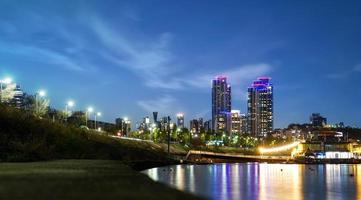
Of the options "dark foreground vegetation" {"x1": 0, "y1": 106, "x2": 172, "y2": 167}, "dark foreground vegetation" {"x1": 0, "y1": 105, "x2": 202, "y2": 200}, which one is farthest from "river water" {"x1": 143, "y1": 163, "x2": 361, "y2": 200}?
"dark foreground vegetation" {"x1": 0, "y1": 106, "x2": 172, "y2": 167}

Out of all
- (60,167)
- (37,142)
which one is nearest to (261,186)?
(60,167)

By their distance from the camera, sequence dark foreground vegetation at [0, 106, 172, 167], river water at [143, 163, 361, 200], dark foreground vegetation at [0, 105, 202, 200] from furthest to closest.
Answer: dark foreground vegetation at [0, 106, 172, 167]
river water at [143, 163, 361, 200]
dark foreground vegetation at [0, 105, 202, 200]

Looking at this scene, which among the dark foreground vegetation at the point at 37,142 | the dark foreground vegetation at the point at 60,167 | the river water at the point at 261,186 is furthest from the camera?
the dark foreground vegetation at the point at 37,142

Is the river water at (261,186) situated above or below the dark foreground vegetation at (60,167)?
below

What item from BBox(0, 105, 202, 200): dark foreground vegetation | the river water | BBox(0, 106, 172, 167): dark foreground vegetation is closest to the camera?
BBox(0, 105, 202, 200): dark foreground vegetation

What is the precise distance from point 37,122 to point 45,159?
104 ft

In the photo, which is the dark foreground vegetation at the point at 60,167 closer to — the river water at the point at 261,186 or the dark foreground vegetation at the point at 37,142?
the dark foreground vegetation at the point at 37,142

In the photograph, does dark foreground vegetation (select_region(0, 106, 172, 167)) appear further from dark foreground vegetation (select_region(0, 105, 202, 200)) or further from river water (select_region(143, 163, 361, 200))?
river water (select_region(143, 163, 361, 200))

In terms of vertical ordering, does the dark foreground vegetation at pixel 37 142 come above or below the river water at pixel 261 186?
above

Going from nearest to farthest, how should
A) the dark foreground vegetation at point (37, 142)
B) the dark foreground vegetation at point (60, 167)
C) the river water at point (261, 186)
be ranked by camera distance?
the dark foreground vegetation at point (60, 167), the river water at point (261, 186), the dark foreground vegetation at point (37, 142)

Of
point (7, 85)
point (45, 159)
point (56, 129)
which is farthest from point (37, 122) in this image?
point (7, 85)

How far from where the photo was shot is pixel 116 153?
121 m

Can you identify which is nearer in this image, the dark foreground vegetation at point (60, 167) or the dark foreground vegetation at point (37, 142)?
the dark foreground vegetation at point (60, 167)

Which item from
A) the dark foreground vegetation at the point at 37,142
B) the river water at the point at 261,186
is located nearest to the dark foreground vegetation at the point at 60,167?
the dark foreground vegetation at the point at 37,142
